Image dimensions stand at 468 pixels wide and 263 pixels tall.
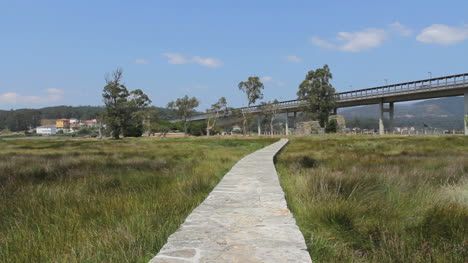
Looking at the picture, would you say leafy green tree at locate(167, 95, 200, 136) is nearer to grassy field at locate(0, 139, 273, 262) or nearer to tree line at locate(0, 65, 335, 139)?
tree line at locate(0, 65, 335, 139)

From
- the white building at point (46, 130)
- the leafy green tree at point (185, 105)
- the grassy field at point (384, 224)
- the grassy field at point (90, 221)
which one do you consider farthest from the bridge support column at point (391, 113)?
the white building at point (46, 130)

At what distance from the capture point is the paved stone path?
7.18 feet

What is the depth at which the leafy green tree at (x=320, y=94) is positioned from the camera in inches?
2231

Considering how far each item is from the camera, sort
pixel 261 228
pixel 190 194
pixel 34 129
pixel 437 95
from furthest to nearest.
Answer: pixel 34 129
pixel 437 95
pixel 190 194
pixel 261 228

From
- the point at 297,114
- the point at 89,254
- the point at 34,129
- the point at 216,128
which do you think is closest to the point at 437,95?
the point at 297,114

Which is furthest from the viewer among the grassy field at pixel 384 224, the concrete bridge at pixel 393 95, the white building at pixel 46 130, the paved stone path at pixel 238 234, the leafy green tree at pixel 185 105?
the white building at pixel 46 130

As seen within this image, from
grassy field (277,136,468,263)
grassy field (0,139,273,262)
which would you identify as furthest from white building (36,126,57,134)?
grassy field (277,136,468,263)

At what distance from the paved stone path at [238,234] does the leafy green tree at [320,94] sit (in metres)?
54.9

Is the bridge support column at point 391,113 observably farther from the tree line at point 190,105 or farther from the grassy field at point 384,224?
the grassy field at point 384,224

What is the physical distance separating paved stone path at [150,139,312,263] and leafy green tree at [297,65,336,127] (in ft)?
180

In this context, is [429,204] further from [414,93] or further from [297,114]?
[297,114]

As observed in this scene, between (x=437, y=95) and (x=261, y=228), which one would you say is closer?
(x=261, y=228)

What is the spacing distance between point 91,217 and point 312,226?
267cm

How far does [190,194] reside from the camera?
4.96m
